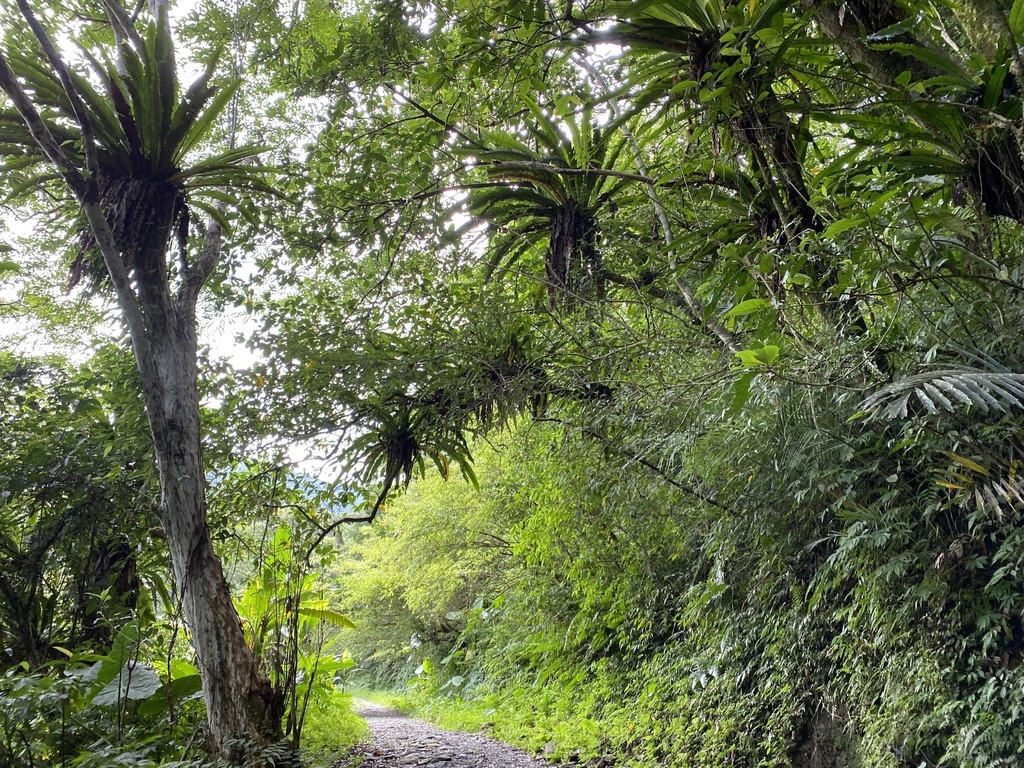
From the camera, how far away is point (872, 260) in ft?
6.24

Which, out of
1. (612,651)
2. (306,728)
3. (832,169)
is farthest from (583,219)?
(306,728)

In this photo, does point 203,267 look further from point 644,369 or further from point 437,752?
point 437,752

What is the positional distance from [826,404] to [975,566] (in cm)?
84

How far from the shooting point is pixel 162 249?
3.28 meters

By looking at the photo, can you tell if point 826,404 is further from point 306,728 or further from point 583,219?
point 306,728

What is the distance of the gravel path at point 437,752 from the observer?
446 centimetres

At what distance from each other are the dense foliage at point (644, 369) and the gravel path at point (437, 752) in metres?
0.39

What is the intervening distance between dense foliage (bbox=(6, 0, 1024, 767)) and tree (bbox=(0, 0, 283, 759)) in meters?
0.15

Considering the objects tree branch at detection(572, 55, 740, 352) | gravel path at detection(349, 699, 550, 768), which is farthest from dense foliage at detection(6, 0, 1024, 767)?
gravel path at detection(349, 699, 550, 768)

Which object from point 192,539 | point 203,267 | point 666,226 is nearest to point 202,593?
point 192,539

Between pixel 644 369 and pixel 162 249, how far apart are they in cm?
298

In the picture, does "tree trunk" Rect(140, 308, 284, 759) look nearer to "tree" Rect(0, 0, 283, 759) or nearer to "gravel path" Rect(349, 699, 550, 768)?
"tree" Rect(0, 0, 283, 759)

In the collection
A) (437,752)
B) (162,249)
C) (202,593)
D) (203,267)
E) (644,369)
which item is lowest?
(437,752)

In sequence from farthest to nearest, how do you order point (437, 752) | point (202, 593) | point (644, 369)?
point (437, 752) < point (644, 369) < point (202, 593)
